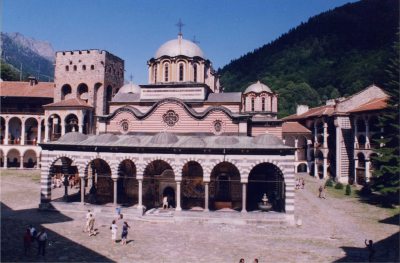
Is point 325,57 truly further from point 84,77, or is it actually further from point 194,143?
point 194,143

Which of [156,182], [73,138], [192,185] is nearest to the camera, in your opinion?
[73,138]

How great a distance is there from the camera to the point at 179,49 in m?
32.8

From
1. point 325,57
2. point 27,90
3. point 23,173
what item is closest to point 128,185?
point 23,173

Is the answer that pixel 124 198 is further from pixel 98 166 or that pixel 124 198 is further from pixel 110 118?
pixel 110 118

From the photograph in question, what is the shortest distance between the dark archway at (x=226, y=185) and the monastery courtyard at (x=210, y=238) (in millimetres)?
4573

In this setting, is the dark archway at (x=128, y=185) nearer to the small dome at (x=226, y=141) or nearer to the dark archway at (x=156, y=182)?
the dark archway at (x=156, y=182)

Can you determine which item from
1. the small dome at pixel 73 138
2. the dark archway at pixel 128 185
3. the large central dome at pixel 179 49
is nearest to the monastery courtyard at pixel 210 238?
the dark archway at pixel 128 185

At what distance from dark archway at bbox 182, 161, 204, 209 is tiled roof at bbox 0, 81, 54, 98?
1225 inches

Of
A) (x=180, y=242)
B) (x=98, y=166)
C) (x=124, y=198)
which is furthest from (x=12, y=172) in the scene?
(x=180, y=242)

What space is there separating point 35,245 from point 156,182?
38.9 feet

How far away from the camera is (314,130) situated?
178 ft

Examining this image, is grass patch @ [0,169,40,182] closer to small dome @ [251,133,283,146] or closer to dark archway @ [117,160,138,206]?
dark archway @ [117,160,138,206]

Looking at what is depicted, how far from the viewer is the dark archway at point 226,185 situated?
28031mm

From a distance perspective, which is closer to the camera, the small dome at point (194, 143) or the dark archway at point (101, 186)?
the small dome at point (194, 143)
